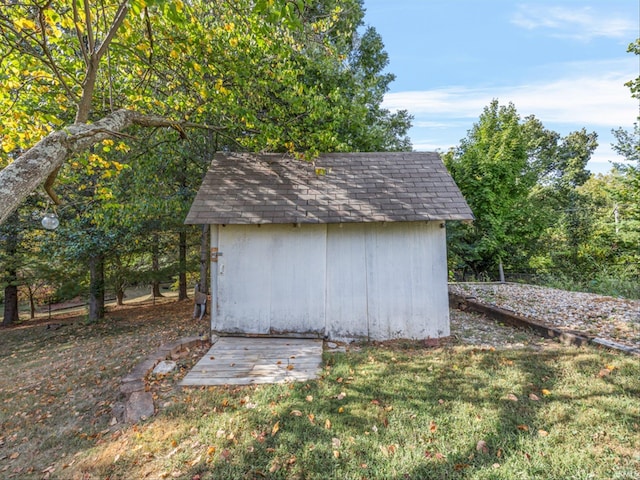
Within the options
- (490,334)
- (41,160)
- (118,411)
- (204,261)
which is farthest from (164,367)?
(490,334)

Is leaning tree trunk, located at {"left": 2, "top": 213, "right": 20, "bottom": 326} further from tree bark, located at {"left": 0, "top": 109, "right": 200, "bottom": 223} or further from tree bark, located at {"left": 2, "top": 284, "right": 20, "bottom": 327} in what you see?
tree bark, located at {"left": 0, "top": 109, "right": 200, "bottom": 223}

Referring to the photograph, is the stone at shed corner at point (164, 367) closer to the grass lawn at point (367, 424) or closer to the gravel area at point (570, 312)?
the grass lawn at point (367, 424)

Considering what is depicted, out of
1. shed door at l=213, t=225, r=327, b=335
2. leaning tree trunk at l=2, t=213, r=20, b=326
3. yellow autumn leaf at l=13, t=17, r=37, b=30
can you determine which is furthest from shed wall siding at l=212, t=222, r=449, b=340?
leaning tree trunk at l=2, t=213, r=20, b=326

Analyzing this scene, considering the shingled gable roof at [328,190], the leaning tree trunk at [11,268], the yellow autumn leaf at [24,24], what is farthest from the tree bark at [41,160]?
the leaning tree trunk at [11,268]

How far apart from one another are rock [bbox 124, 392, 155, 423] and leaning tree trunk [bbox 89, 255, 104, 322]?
25.0 feet

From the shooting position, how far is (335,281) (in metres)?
5.86

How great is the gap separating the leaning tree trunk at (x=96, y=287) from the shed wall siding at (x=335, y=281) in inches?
253

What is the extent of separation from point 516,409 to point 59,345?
10.6 meters

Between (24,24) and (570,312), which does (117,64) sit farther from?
(570,312)

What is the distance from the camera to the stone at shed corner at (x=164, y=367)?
4.37 metres

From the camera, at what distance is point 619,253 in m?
16.8

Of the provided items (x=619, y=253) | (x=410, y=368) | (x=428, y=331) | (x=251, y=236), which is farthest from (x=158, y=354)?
(x=619, y=253)

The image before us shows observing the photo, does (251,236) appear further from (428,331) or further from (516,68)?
(516,68)

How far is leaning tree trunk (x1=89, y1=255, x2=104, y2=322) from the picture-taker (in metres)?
9.52
